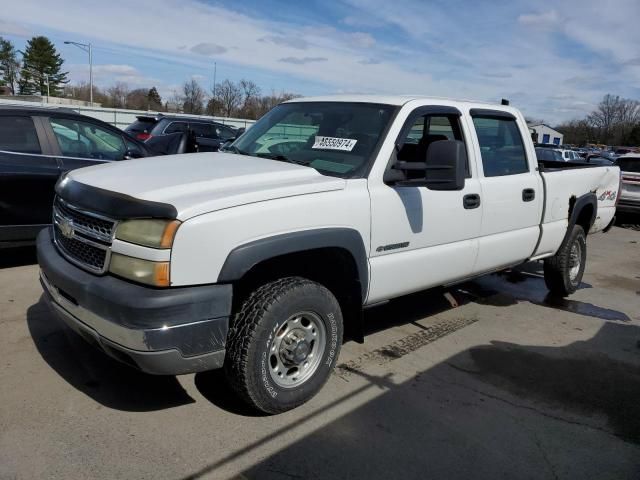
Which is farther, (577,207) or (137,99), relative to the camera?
(137,99)

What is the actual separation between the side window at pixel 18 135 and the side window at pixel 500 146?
4.56 metres

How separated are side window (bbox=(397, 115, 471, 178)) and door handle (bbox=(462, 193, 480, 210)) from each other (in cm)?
17

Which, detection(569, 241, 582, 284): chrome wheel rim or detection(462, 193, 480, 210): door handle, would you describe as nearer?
detection(462, 193, 480, 210): door handle

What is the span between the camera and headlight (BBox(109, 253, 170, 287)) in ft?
8.96

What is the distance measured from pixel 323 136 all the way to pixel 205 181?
1232mm

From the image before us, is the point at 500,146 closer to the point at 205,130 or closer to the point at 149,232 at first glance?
the point at 149,232

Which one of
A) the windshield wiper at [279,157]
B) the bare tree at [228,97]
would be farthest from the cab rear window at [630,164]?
the bare tree at [228,97]

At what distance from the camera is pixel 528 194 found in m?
5.05

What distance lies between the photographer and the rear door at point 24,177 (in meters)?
5.64

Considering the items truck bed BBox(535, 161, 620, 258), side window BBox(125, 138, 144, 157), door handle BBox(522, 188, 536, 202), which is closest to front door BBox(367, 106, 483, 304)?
door handle BBox(522, 188, 536, 202)

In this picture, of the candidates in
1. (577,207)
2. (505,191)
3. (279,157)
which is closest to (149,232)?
(279,157)

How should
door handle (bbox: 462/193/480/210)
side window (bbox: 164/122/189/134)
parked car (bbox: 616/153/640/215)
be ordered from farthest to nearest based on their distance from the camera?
side window (bbox: 164/122/189/134), parked car (bbox: 616/153/640/215), door handle (bbox: 462/193/480/210)

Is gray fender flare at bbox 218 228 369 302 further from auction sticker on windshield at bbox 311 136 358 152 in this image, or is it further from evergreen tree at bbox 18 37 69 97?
evergreen tree at bbox 18 37 69 97

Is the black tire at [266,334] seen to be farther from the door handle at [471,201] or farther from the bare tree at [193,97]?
the bare tree at [193,97]
